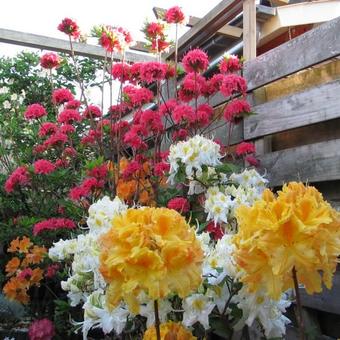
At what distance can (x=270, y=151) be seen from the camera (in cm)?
285

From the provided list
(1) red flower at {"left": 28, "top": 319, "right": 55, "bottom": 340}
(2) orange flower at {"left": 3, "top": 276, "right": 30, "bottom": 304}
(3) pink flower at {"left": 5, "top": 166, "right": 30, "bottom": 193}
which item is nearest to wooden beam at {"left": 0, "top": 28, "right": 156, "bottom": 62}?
(3) pink flower at {"left": 5, "top": 166, "right": 30, "bottom": 193}

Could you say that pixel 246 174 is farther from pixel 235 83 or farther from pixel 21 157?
pixel 21 157

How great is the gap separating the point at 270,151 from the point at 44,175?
1568 mm

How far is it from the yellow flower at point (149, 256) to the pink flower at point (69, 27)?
2.66 m

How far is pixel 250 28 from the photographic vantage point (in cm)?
312

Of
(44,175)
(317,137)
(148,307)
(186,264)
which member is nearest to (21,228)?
(44,175)

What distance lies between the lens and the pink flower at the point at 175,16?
10.8 feet

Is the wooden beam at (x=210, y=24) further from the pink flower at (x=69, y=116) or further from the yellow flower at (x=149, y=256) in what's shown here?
the yellow flower at (x=149, y=256)

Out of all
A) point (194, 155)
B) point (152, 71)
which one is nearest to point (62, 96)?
point (152, 71)

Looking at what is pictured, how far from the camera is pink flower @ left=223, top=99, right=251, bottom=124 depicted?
108 inches

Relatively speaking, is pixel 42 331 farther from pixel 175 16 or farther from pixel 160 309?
pixel 175 16

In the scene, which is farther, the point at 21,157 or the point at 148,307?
the point at 21,157

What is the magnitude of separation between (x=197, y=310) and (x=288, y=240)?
47cm

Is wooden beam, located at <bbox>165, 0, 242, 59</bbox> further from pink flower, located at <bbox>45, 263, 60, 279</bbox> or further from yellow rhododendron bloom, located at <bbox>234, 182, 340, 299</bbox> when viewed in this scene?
yellow rhododendron bloom, located at <bbox>234, 182, 340, 299</bbox>
